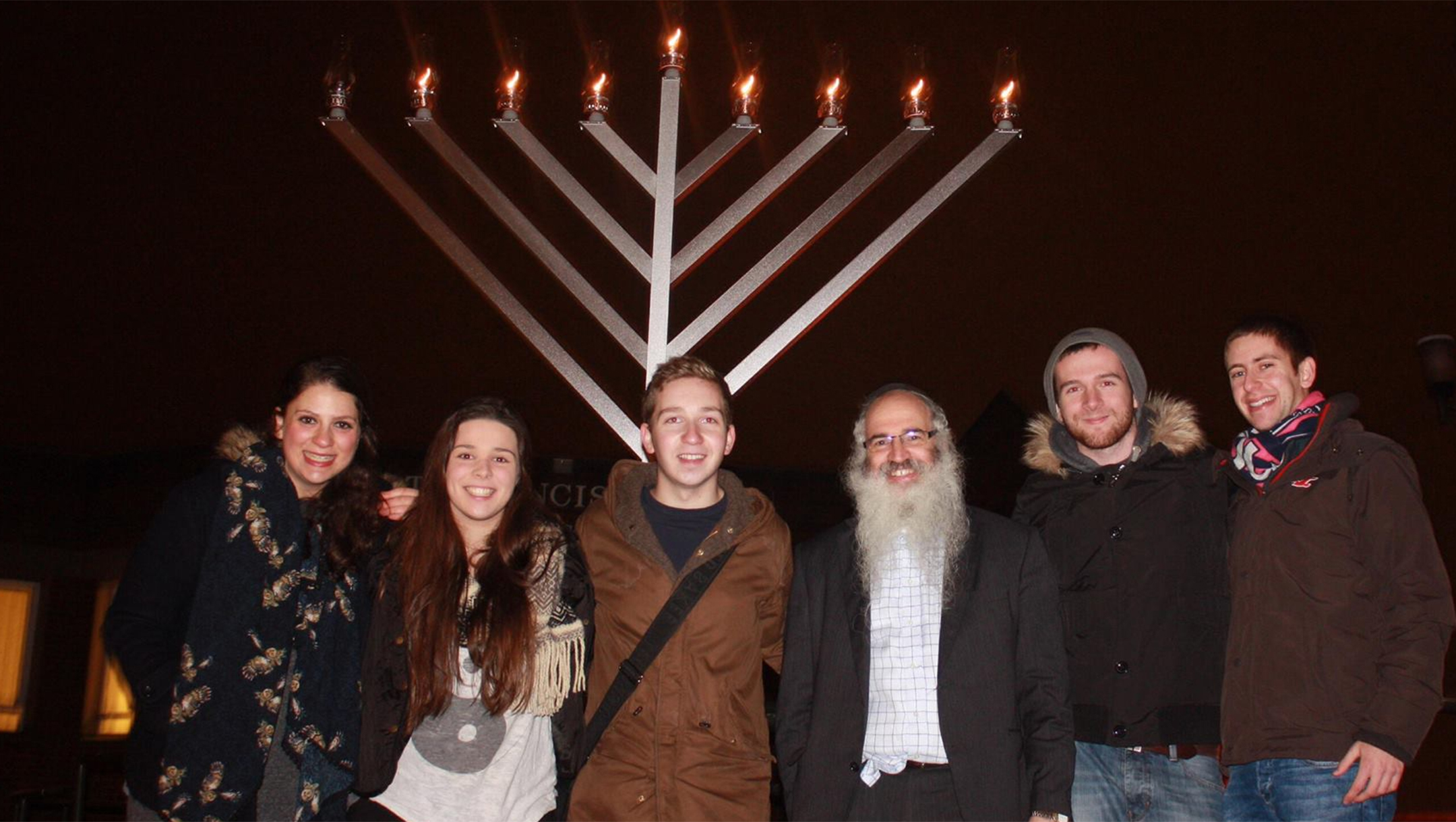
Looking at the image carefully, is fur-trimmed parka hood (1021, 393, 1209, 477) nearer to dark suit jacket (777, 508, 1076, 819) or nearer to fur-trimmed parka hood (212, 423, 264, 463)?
dark suit jacket (777, 508, 1076, 819)

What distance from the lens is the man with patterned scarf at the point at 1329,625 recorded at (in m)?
1.92

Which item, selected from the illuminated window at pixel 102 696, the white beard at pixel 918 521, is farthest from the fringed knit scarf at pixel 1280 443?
the illuminated window at pixel 102 696

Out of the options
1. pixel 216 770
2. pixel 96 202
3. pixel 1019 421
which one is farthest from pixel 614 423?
pixel 96 202

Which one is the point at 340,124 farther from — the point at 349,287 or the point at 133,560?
the point at 349,287

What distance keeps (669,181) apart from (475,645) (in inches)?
66.9

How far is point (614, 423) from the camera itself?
3170 mm

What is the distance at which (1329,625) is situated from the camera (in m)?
2.01

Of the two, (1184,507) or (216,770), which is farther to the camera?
(1184,507)

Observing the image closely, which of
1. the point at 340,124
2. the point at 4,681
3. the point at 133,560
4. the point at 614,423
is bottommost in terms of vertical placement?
the point at 4,681

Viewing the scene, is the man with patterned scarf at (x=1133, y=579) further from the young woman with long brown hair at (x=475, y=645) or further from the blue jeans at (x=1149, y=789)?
the young woman with long brown hair at (x=475, y=645)

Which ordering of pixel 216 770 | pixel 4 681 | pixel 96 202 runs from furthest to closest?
pixel 4 681 < pixel 96 202 < pixel 216 770

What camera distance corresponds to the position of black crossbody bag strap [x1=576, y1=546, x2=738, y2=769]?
2203 millimetres

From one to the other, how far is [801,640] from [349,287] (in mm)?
5085

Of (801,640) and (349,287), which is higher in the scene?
(349,287)
